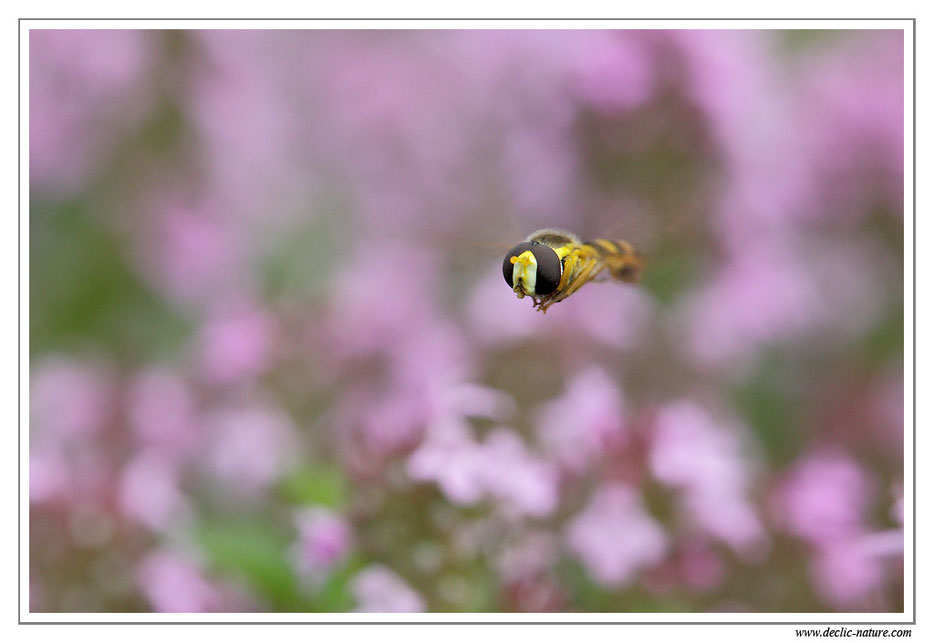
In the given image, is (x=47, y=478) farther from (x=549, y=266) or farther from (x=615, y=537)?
(x=549, y=266)

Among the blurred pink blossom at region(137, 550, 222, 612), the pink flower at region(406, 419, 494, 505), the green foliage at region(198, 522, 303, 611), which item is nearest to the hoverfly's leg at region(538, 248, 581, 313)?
the pink flower at region(406, 419, 494, 505)

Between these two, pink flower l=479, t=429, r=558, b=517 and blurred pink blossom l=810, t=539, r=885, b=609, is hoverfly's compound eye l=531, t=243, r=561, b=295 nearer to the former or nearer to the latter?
pink flower l=479, t=429, r=558, b=517

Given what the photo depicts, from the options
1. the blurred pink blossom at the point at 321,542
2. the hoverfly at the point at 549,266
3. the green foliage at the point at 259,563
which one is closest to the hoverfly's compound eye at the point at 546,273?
the hoverfly at the point at 549,266

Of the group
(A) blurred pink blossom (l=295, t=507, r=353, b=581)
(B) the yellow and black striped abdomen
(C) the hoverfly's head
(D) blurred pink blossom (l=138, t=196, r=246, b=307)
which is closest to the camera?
(C) the hoverfly's head

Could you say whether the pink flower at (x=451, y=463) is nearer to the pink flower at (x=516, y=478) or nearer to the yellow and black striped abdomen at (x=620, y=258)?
the pink flower at (x=516, y=478)
